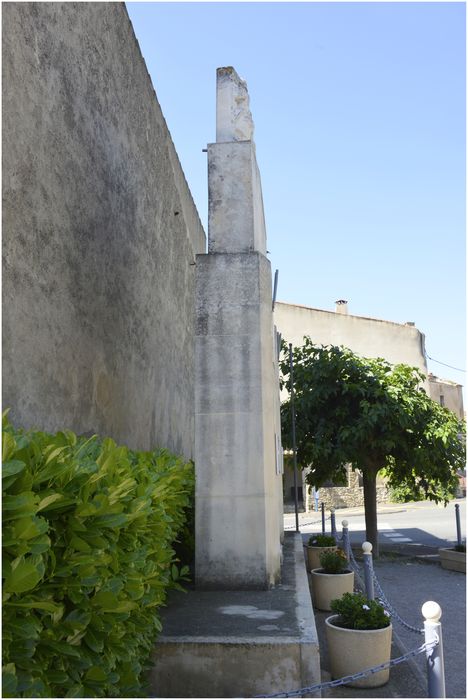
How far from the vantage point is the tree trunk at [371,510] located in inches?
521

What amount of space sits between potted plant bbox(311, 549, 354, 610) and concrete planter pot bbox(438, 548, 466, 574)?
169 inches

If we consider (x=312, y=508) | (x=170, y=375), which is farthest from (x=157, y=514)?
(x=312, y=508)

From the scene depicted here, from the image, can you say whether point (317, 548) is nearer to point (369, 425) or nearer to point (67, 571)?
point (369, 425)

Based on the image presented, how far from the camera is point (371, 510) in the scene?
1336 centimetres

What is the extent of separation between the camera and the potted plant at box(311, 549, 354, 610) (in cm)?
795

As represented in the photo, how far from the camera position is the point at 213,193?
6957mm

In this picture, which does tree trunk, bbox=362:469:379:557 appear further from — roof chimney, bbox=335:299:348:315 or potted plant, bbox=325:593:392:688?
roof chimney, bbox=335:299:348:315

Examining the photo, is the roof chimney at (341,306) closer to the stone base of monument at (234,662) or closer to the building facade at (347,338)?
the building facade at (347,338)

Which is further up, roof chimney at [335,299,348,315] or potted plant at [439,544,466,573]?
roof chimney at [335,299,348,315]

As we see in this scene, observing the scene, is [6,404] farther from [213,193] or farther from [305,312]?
[305,312]

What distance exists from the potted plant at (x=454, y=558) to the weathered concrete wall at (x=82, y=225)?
19.4 ft

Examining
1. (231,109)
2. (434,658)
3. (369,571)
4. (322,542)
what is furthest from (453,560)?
(231,109)

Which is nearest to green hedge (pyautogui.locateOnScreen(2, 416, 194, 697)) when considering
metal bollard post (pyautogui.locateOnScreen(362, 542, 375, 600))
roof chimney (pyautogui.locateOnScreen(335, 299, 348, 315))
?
metal bollard post (pyautogui.locateOnScreen(362, 542, 375, 600))

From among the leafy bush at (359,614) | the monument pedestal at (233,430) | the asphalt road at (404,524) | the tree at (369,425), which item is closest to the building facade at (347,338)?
the asphalt road at (404,524)
